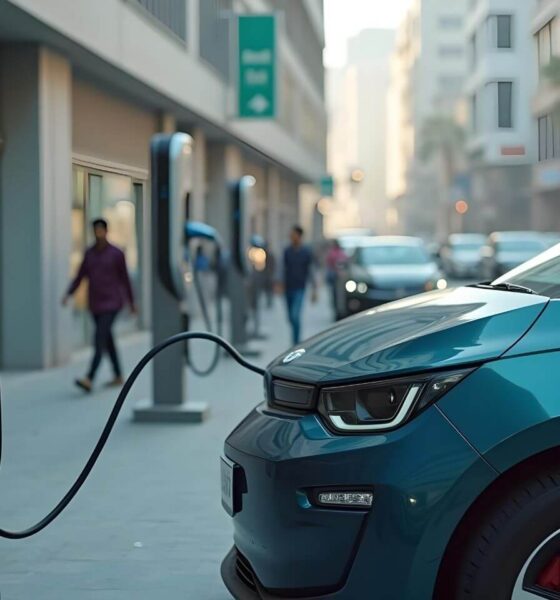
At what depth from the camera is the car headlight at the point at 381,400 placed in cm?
346

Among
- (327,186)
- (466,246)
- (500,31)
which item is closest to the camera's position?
(500,31)

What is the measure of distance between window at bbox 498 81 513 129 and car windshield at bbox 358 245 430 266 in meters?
12.0

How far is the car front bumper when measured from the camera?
3.37m

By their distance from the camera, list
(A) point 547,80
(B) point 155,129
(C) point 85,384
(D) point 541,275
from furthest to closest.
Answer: (B) point 155,129 < (C) point 85,384 < (A) point 547,80 < (D) point 541,275

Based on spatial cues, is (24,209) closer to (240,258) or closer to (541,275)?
(240,258)

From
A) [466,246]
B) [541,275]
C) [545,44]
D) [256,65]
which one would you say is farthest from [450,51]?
[541,275]

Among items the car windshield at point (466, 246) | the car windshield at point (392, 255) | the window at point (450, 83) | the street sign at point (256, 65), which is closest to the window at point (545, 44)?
the car windshield at point (392, 255)

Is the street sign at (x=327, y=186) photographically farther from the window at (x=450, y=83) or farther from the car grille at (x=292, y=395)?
the window at (x=450, y=83)

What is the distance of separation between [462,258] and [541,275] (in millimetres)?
37263

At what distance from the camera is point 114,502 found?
678 centimetres

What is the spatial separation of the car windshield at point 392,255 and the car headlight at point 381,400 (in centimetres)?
1736

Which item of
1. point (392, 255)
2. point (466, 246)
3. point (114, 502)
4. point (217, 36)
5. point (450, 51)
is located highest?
point (450, 51)

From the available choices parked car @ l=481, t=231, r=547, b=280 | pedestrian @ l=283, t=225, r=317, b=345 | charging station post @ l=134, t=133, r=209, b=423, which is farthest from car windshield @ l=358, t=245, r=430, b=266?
charging station post @ l=134, t=133, r=209, b=423

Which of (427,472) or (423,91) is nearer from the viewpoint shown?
(427,472)
